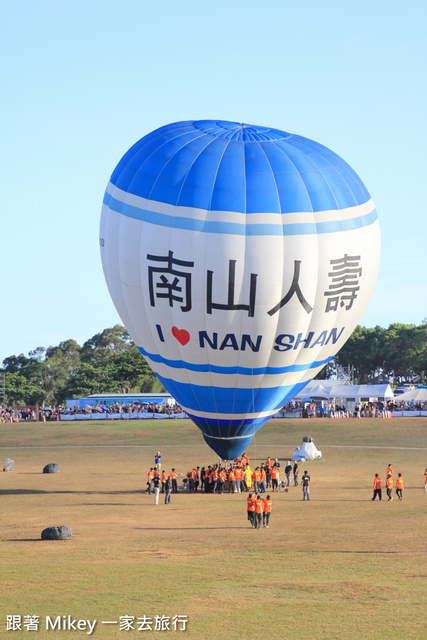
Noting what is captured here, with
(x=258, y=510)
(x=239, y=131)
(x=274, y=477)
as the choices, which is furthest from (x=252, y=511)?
(x=239, y=131)

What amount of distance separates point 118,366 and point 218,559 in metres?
100

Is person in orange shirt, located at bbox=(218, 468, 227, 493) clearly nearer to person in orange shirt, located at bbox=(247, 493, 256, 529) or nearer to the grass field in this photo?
the grass field

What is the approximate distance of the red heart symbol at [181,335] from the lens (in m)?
35.2

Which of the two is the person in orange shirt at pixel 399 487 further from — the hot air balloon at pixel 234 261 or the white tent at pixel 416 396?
the white tent at pixel 416 396

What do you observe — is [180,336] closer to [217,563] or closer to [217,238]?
[217,238]

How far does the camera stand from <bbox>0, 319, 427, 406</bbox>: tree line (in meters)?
123

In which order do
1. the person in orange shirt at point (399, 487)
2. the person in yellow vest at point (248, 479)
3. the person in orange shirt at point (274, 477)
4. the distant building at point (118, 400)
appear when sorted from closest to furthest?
the person in orange shirt at point (399, 487), the person in orange shirt at point (274, 477), the person in yellow vest at point (248, 479), the distant building at point (118, 400)

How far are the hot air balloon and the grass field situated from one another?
18.7 ft

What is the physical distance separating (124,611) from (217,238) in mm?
18772

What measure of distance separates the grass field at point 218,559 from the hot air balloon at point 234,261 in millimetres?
5700

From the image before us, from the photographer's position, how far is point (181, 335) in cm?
3531

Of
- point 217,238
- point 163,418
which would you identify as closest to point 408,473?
point 217,238

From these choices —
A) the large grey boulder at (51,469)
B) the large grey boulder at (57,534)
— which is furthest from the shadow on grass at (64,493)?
the large grey boulder at (57,534)

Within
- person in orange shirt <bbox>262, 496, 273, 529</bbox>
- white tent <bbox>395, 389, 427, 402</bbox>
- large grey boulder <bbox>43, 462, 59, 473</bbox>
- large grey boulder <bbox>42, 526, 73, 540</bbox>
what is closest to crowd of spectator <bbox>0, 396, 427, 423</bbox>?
white tent <bbox>395, 389, 427, 402</bbox>
